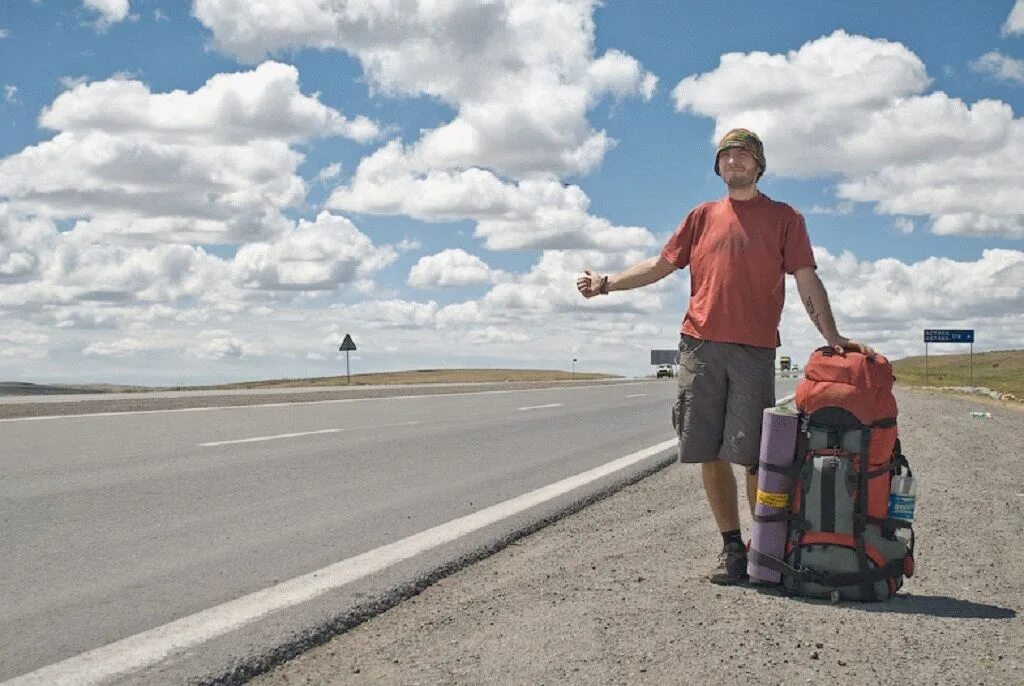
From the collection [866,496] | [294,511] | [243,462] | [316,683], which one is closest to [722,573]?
[866,496]

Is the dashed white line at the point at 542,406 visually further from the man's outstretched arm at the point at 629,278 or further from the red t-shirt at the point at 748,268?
the red t-shirt at the point at 748,268

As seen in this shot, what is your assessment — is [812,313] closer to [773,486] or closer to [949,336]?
[773,486]

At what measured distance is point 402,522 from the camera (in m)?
6.58

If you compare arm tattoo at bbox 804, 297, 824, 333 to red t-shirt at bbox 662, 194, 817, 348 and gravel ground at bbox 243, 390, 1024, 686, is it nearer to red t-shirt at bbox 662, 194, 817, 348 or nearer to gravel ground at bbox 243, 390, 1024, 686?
red t-shirt at bbox 662, 194, 817, 348

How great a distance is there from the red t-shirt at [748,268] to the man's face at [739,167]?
0.10 metres

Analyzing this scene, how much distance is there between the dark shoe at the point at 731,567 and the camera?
4.81m

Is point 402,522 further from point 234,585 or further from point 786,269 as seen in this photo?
point 786,269

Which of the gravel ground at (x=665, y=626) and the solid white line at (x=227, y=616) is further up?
the gravel ground at (x=665, y=626)

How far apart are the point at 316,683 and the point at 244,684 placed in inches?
9.4

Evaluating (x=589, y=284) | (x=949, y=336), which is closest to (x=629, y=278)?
(x=589, y=284)

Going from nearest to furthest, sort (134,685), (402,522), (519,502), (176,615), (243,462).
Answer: (134,685)
(176,615)
(402,522)
(519,502)
(243,462)

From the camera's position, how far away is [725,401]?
4938 millimetres

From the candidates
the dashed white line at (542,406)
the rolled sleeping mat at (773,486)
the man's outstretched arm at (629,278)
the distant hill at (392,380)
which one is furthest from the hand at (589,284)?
the distant hill at (392,380)

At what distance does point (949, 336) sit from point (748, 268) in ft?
210
